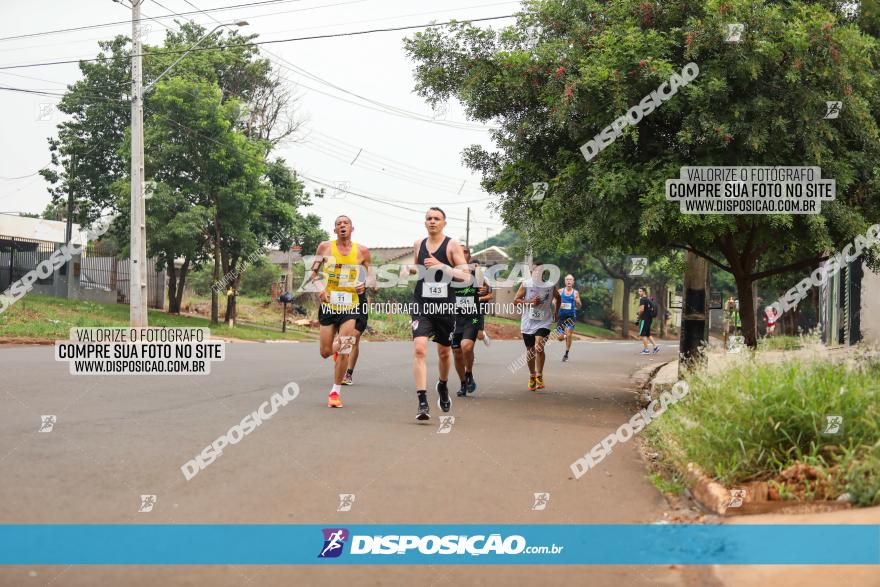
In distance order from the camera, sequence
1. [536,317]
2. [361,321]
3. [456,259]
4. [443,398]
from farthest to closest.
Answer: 1. [536,317]
2. [361,321]
3. [443,398]
4. [456,259]

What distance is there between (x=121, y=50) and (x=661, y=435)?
1405 inches

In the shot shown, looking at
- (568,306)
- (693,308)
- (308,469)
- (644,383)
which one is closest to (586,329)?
(568,306)

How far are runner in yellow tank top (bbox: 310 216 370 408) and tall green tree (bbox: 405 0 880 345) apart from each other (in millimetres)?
2530

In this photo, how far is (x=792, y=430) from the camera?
19.5ft

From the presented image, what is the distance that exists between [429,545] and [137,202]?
63.1ft

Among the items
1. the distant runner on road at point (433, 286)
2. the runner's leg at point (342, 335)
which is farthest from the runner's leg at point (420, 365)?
the runner's leg at point (342, 335)

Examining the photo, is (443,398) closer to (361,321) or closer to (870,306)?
(361,321)

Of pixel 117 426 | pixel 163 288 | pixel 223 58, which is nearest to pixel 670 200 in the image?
pixel 117 426

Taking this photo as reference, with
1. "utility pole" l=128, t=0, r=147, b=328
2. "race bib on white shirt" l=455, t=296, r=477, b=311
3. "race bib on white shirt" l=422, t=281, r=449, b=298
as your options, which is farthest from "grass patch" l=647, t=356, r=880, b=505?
"utility pole" l=128, t=0, r=147, b=328

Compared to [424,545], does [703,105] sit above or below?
above

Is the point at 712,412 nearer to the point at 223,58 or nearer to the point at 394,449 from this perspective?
the point at 394,449

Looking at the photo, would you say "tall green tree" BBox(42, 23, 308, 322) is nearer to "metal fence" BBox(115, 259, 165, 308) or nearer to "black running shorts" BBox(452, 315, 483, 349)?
"metal fence" BBox(115, 259, 165, 308)

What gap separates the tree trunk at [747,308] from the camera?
12.2 metres

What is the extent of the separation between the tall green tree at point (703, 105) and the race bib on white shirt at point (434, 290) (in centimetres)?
210
